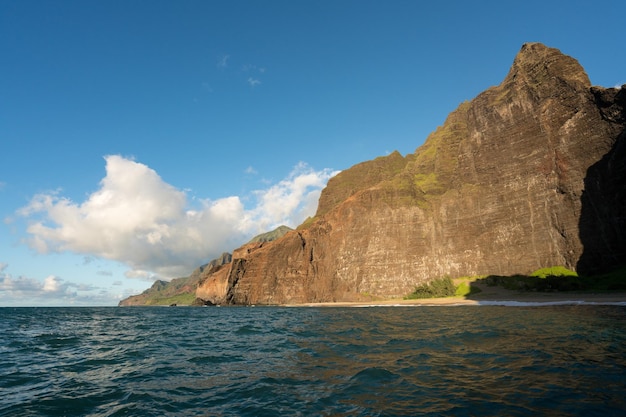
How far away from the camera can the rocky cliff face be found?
62.2m

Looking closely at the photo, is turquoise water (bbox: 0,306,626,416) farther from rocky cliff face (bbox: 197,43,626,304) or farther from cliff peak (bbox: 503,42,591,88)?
cliff peak (bbox: 503,42,591,88)

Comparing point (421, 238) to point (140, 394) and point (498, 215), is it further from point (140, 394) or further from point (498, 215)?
point (140, 394)

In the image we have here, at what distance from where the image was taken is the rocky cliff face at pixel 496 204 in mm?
62188

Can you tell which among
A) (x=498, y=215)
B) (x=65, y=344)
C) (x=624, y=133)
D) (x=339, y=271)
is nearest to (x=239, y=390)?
(x=65, y=344)

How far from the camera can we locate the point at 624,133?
180 feet

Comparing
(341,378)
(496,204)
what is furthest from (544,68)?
(341,378)

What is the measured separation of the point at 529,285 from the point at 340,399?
6641 centimetres

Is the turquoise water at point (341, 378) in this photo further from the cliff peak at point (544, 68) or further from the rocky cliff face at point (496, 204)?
the cliff peak at point (544, 68)

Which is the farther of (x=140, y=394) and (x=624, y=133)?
(x=624, y=133)

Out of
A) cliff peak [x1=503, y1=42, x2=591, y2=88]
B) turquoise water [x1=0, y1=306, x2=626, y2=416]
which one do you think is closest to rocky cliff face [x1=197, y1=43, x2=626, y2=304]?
cliff peak [x1=503, y1=42, x2=591, y2=88]

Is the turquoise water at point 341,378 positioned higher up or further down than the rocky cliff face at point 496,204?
further down

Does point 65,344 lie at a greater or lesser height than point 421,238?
lesser

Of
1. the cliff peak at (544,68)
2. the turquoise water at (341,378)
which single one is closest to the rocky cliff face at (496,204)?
the cliff peak at (544,68)

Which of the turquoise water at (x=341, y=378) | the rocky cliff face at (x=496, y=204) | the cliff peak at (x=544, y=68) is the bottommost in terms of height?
the turquoise water at (x=341, y=378)
